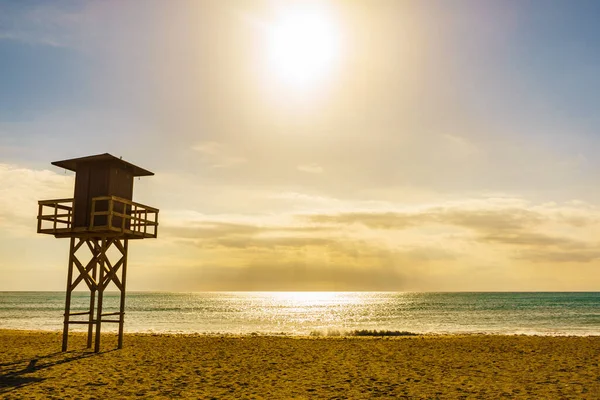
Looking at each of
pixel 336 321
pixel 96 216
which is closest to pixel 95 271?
pixel 96 216

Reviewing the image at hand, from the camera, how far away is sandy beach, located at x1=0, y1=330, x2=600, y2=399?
1296 cm

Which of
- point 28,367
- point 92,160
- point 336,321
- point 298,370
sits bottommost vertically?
point 336,321

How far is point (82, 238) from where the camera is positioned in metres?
20.7

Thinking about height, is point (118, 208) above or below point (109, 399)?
above

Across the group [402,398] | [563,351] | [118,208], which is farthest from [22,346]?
[563,351]

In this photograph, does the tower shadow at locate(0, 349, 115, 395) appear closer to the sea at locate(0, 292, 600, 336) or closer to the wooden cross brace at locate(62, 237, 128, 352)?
the wooden cross brace at locate(62, 237, 128, 352)

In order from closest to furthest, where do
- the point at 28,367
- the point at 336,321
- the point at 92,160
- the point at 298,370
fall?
the point at 28,367
the point at 298,370
the point at 92,160
the point at 336,321

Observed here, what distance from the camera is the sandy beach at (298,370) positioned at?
12961 millimetres

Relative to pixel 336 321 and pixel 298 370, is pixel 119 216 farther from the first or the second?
pixel 336 321

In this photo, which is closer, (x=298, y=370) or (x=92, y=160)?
(x=298, y=370)

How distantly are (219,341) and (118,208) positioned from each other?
10408mm

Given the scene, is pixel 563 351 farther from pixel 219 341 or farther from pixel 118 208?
pixel 118 208

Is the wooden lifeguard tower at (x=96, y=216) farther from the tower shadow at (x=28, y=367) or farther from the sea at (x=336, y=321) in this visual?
the sea at (x=336, y=321)

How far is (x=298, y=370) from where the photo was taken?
662 inches
